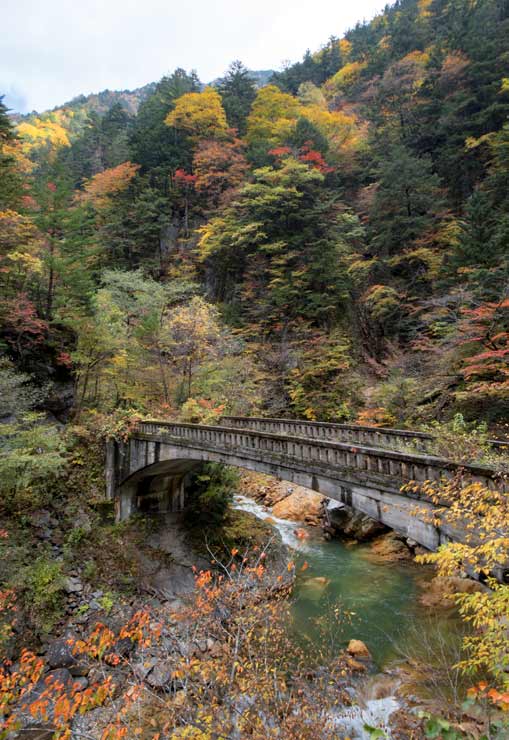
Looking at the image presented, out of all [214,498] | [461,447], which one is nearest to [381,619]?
[461,447]

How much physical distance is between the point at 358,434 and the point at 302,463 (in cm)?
370

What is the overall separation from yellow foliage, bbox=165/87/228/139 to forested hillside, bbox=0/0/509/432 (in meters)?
0.21

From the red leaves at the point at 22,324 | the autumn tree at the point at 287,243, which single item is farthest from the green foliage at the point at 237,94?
the red leaves at the point at 22,324

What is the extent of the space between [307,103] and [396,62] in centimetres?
1106

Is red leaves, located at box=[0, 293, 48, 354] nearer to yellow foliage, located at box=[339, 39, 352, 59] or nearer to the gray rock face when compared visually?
the gray rock face

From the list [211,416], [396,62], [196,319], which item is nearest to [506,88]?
[396,62]

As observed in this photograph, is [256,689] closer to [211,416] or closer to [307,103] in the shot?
[211,416]

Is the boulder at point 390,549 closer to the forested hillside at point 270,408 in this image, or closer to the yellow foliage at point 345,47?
the forested hillside at point 270,408

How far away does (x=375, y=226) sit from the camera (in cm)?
3297

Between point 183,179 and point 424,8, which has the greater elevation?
point 424,8

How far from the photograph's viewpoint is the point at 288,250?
1312 inches

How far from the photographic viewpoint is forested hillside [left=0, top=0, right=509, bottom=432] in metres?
21.8

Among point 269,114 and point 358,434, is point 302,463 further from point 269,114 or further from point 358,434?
point 269,114

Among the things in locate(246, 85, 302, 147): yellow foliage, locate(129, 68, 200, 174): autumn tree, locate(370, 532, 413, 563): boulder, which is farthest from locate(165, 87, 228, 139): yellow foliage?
locate(370, 532, 413, 563): boulder
